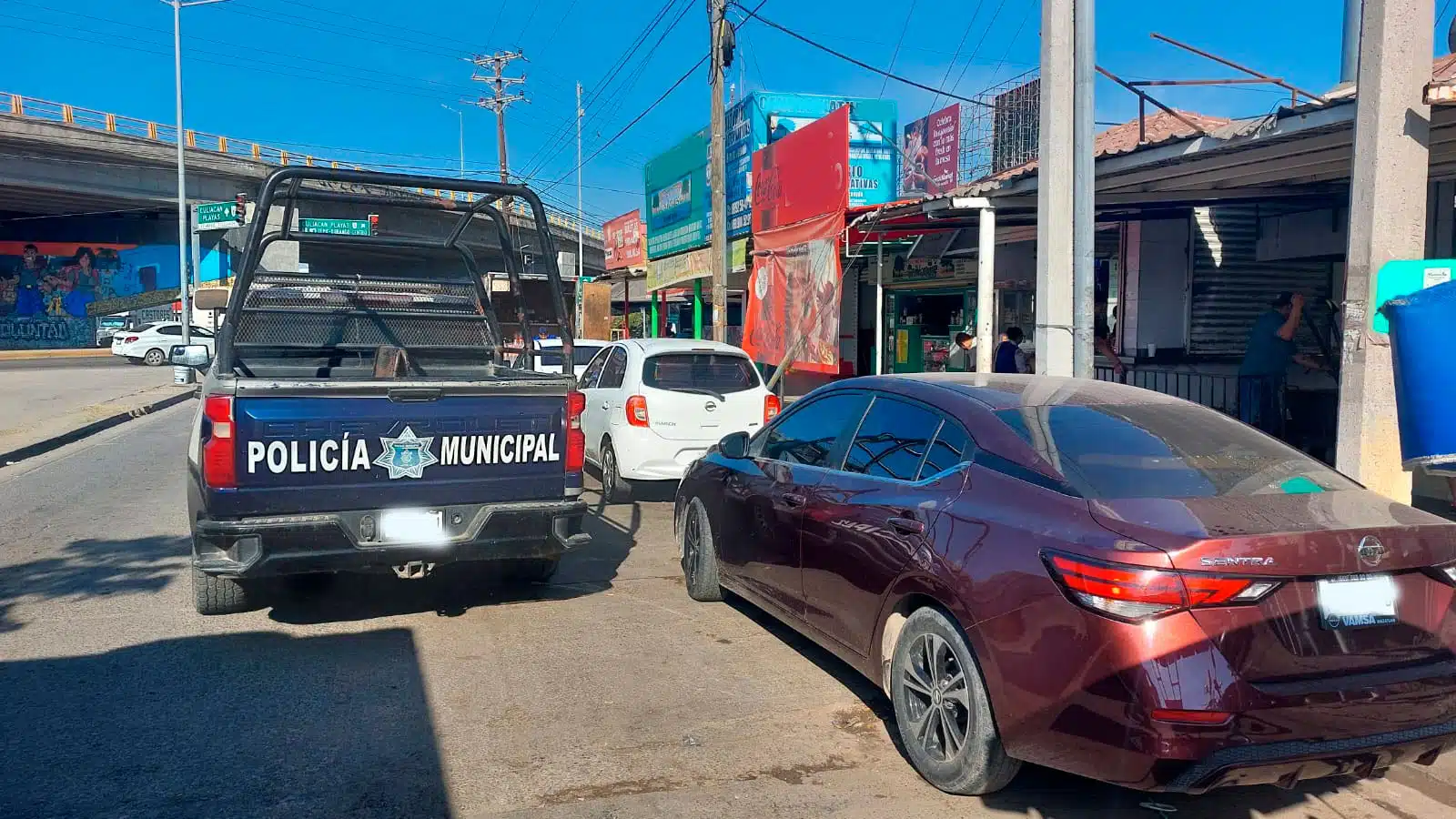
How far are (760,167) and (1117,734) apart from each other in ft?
50.3

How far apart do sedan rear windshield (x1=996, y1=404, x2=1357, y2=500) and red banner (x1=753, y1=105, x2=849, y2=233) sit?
9.06m

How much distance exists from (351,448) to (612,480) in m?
4.81

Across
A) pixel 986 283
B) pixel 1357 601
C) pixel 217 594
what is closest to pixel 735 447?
pixel 217 594

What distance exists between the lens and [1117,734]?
3.29 metres

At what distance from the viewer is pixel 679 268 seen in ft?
74.8

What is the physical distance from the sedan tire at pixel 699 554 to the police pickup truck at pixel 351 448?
76 cm

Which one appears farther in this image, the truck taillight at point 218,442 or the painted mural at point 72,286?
the painted mural at point 72,286

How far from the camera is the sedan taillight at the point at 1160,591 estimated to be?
128 inches

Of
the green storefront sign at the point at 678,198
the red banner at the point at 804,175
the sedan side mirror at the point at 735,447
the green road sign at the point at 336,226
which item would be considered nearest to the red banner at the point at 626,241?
the green storefront sign at the point at 678,198

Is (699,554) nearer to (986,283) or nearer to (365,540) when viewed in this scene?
(365,540)

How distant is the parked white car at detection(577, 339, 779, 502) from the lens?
9.68 meters

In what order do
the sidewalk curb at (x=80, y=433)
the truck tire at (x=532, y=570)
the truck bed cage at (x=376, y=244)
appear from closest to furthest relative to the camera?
the truck bed cage at (x=376, y=244) < the truck tire at (x=532, y=570) < the sidewalk curb at (x=80, y=433)

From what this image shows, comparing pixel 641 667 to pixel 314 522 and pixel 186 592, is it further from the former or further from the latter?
pixel 186 592

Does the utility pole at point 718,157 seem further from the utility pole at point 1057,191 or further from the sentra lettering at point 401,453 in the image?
the sentra lettering at point 401,453
